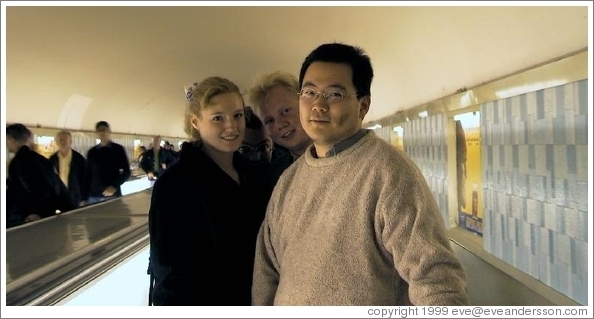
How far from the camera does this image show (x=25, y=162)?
9.66ft

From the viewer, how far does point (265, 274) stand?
47.4 inches

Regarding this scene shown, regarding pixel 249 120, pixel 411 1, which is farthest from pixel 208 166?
pixel 411 1

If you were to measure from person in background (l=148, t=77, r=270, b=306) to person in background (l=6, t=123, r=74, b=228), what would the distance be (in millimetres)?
2032

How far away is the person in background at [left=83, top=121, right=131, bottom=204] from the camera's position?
4703 mm

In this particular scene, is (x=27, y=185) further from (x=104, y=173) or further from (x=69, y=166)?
(x=104, y=173)

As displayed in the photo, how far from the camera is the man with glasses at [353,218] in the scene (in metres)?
0.88

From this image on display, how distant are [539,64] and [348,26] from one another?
4.08 ft

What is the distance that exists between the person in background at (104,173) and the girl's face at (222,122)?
3.78 meters

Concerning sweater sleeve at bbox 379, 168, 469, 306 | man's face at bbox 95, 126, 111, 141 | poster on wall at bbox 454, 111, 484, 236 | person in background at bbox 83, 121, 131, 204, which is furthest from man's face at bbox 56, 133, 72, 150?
sweater sleeve at bbox 379, 168, 469, 306

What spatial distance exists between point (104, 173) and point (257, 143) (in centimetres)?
343

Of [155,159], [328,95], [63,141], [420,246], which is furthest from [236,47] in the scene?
[155,159]

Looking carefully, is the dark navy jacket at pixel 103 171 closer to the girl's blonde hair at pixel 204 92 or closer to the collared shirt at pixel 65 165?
the collared shirt at pixel 65 165

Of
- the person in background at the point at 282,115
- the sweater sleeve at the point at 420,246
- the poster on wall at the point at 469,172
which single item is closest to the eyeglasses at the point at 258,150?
the person in background at the point at 282,115

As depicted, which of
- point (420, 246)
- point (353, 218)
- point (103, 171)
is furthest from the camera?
point (103, 171)
